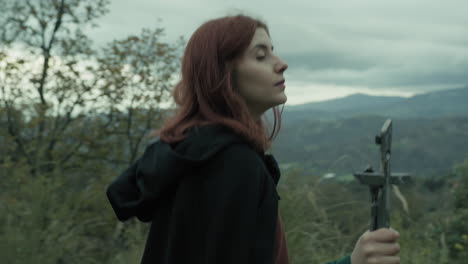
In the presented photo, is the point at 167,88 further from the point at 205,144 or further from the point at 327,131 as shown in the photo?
the point at 327,131

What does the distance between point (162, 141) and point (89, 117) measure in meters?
6.99

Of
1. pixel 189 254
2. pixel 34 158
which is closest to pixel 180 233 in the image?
pixel 189 254

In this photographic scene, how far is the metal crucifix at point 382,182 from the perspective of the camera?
147 centimetres

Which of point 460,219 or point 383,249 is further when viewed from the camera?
point 460,219

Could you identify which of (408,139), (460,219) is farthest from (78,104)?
(408,139)

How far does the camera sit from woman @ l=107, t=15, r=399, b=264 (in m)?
1.40

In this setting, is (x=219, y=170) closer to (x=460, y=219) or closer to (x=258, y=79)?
(x=258, y=79)

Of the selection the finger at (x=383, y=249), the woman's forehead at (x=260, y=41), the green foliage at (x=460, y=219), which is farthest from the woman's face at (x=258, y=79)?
the green foliage at (x=460, y=219)

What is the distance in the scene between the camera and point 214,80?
64.3 inches

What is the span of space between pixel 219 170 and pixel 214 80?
1.10 ft

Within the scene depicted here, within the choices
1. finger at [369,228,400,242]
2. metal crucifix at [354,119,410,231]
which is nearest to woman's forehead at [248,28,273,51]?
metal crucifix at [354,119,410,231]

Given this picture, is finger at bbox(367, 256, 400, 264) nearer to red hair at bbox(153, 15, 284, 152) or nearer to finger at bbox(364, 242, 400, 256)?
finger at bbox(364, 242, 400, 256)

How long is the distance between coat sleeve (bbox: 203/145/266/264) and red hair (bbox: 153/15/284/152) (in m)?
0.14

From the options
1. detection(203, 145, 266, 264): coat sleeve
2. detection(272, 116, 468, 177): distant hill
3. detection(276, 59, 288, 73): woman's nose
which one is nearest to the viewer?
detection(203, 145, 266, 264): coat sleeve
